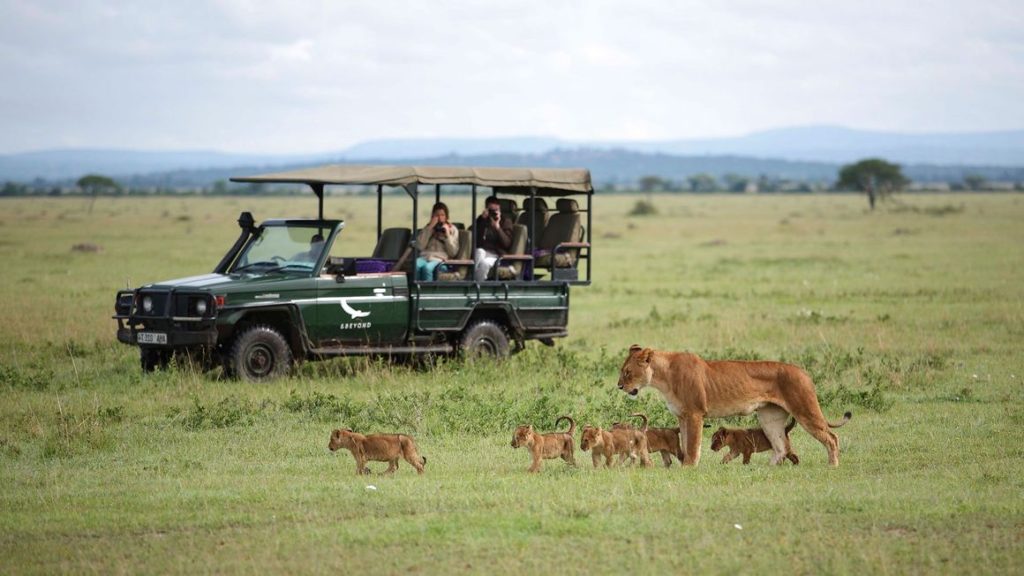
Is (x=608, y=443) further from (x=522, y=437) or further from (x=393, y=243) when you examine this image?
(x=393, y=243)

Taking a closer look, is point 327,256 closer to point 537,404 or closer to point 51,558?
point 537,404

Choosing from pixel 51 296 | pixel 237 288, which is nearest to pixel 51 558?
pixel 237 288

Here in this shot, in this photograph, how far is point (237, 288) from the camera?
15023 mm

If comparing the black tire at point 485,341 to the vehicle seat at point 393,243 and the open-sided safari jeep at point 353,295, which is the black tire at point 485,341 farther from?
the vehicle seat at point 393,243

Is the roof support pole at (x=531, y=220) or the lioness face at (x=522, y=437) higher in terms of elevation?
the roof support pole at (x=531, y=220)

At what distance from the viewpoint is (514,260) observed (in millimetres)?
17062

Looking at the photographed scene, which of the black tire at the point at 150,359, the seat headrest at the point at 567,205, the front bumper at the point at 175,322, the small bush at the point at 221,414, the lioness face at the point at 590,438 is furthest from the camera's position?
the seat headrest at the point at 567,205

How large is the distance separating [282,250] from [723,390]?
7.37 m

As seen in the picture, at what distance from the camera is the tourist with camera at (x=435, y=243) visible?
16.4 meters

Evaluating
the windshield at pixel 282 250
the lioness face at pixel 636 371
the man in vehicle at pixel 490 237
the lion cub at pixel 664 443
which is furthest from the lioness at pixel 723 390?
the man in vehicle at pixel 490 237

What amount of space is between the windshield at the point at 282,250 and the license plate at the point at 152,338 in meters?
1.46

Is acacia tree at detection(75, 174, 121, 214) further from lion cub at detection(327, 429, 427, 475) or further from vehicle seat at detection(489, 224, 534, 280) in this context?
lion cub at detection(327, 429, 427, 475)

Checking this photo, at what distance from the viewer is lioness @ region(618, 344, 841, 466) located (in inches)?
400

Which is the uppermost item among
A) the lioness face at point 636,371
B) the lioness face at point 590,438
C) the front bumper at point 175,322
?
the lioness face at point 636,371
